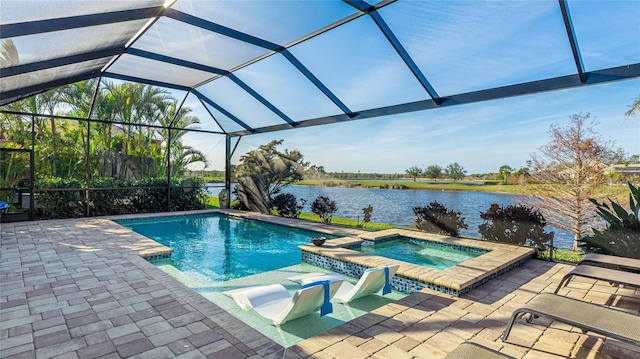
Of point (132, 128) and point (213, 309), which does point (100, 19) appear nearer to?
point (213, 309)

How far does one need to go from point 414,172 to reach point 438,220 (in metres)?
1.89

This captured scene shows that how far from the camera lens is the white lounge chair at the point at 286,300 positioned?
12.5 feet

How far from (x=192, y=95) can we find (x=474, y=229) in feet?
34.7

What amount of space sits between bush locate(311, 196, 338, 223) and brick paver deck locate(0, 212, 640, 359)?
22.2 feet

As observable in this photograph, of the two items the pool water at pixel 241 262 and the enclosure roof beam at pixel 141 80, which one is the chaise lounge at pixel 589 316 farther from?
the enclosure roof beam at pixel 141 80

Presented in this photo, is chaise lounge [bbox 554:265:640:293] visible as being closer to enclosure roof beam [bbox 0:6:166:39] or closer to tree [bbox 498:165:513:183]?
tree [bbox 498:165:513:183]

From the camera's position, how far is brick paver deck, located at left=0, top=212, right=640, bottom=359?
9.59ft

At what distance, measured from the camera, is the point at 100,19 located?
475cm

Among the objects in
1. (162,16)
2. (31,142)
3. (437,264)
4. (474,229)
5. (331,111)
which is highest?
(162,16)

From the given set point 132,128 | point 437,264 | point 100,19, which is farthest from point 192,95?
point 437,264

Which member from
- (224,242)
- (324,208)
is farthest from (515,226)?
(224,242)

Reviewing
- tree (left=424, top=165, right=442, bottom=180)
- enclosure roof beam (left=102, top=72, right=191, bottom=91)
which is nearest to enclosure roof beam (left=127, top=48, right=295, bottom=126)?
enclosure roof beam (left=102, top=72, right=191, bottom=91)

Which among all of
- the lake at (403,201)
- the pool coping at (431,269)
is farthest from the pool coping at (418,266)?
the lake at (403,201)

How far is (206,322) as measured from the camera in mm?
3502
